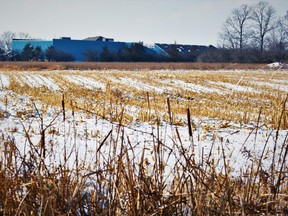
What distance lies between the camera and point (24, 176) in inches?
98.7

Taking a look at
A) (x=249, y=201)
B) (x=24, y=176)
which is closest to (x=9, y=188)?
(x=24, y=176)

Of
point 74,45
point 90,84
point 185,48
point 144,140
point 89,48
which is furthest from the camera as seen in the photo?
point 185,48

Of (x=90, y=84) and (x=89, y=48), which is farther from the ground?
(x=89, y=48)

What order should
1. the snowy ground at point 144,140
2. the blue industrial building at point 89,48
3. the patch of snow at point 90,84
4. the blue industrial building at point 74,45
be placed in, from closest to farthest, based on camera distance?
1. the snowy ground at point 144,140
2. the patch of snow at point 90,84
3. the blue industrial building at point 89,48
4. the blue industrial building at point 74,45

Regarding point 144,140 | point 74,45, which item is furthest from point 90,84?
point 74,45

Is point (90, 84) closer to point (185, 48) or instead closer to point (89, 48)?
point (89, 48)

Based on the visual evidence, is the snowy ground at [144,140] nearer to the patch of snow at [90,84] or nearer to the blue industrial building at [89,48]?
the patch of snow at [90,84]

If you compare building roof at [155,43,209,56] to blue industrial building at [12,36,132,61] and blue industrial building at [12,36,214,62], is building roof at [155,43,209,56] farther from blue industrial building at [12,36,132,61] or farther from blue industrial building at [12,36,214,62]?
blue industrial building at [12,36,132,61]

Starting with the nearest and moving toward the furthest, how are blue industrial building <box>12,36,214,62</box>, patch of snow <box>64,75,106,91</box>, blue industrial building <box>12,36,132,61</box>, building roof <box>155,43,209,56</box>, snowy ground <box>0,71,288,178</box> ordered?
1. snowy ground <box>0,71,288,178</box>
2. patch of snow <box>64,75,106,91</box>
3. blue industrial building <box>12,36,214,62</box>
4. blue industrial building <box>12,36,132,61</box>
5. building roof <box>155,43,209,56</box>

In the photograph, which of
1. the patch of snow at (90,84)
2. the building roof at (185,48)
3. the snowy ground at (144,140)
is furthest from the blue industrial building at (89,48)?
the snowy ground at (144,140)

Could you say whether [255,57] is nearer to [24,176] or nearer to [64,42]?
[64,42]

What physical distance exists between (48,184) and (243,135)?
4.34 meters

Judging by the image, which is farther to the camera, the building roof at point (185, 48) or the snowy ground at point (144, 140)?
the building roof at point (185, 48)

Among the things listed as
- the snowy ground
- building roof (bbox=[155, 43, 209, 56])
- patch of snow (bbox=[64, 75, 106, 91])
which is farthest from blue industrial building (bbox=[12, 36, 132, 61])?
the snowy ground
